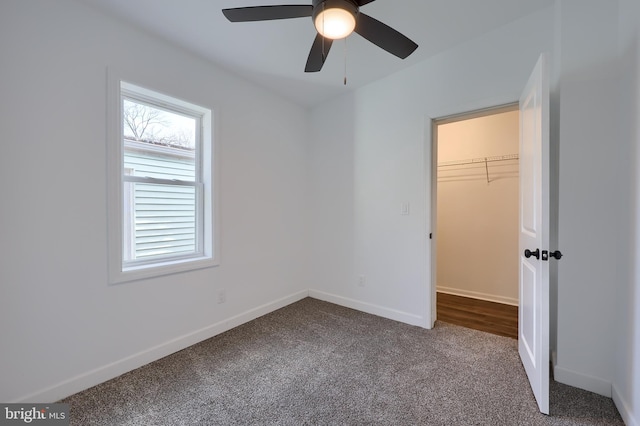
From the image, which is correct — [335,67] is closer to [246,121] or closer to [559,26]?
[246,121]

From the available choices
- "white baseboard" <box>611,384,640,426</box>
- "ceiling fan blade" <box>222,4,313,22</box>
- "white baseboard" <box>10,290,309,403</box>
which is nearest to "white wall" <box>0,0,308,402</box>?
"white baseboard" <box>10,290,309,403</box>

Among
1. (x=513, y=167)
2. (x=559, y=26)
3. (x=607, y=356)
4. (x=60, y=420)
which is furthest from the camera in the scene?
(x=513, y=167)

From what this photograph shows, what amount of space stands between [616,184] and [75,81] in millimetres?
3341

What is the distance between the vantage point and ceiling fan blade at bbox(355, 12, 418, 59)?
58.6 inches

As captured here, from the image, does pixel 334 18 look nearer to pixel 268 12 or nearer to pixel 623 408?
pixel 268 12

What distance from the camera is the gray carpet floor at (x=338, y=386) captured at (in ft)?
4.92

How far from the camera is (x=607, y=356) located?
1.64 m

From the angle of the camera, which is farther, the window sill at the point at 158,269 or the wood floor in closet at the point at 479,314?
the wood floor in closet at the point at 479,314

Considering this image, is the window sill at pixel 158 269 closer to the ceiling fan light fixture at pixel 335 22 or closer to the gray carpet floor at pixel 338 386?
the gray carpet floor at pixel 338 386

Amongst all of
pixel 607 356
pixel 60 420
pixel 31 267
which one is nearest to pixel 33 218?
pixel 31 267

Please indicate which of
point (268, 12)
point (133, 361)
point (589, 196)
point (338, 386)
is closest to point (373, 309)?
point (338, 386)

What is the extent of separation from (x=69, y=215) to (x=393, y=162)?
2.63 meters

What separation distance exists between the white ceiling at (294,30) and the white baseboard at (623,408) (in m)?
2.52

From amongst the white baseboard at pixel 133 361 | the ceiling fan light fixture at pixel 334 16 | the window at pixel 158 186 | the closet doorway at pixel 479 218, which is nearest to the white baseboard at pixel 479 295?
the closet doorway at pixel 479 218
